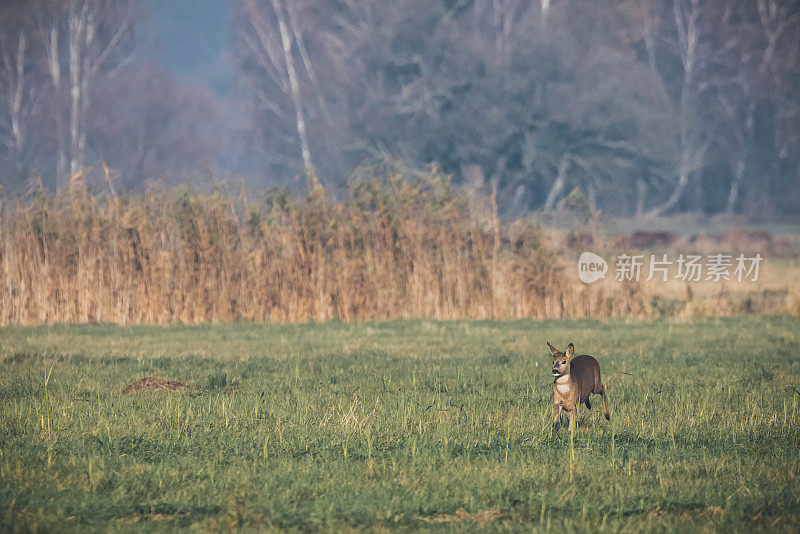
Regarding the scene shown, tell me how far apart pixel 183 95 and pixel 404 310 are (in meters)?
40.3

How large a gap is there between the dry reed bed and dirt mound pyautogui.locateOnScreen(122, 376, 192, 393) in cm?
676

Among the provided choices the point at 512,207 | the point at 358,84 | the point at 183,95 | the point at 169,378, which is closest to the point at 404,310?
the point at 169,378

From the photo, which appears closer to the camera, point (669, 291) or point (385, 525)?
point (385, 525)

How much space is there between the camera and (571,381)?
6.64 m

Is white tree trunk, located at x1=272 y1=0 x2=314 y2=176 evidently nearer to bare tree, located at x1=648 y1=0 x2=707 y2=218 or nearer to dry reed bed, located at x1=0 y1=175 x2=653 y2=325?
bare tree, located at x1=648 y1=0 x2=707 y2=218

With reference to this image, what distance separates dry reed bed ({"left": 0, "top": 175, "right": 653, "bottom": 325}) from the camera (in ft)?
51.9

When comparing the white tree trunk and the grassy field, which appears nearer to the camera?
the grassy field

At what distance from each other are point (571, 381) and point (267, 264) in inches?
395

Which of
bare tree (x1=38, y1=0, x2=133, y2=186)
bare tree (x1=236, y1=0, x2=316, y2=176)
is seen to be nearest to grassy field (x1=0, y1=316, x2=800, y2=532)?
bare tree (x1=38, y1=0, x2=133, y2=186)

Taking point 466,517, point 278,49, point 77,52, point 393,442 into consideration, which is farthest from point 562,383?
point 278,49

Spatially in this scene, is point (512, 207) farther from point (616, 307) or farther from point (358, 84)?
point (616, 307)

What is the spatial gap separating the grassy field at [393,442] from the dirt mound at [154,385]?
0.54ft

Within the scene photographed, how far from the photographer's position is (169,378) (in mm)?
9641

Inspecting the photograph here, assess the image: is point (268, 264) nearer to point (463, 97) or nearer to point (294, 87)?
point (463, 97)
